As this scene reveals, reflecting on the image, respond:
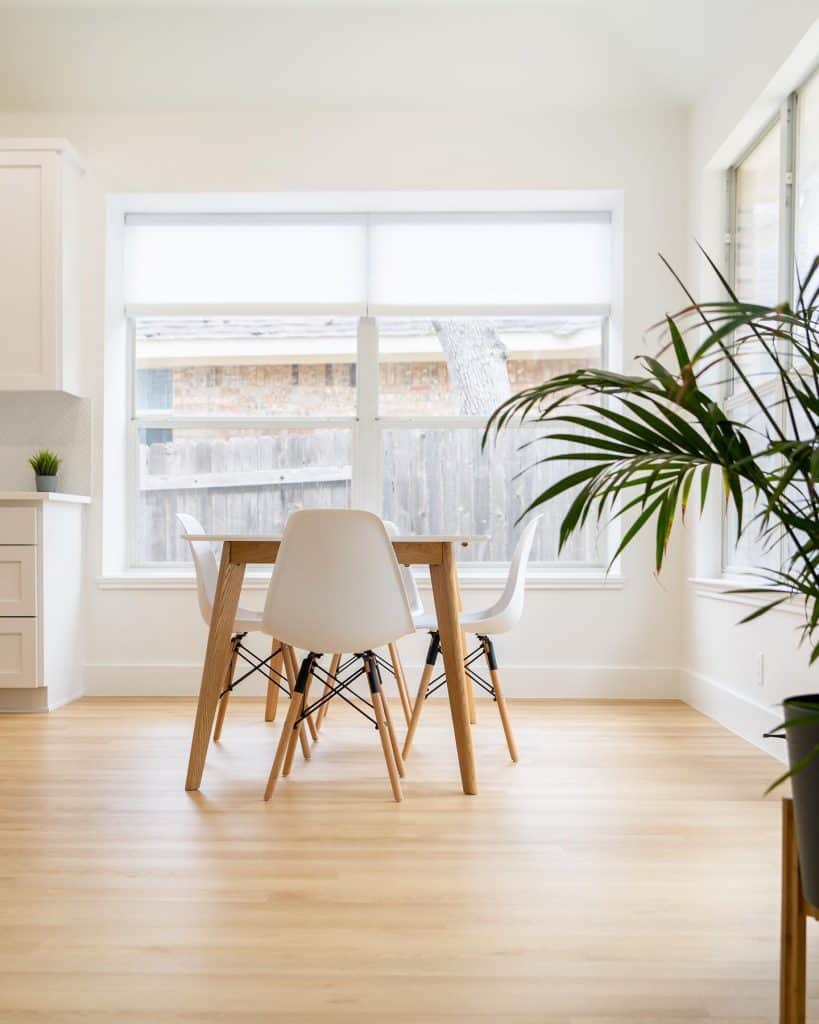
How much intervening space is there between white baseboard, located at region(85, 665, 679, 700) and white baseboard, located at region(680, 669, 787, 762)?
160mm

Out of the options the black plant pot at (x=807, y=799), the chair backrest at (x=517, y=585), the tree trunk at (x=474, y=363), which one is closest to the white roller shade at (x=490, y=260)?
the tree trunk at (x=474, y=363)

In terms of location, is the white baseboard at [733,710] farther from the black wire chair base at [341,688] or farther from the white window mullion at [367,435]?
the white window mullion at [367,435]

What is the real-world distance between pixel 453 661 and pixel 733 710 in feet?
4.87

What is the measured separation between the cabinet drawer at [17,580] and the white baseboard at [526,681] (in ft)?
2.06

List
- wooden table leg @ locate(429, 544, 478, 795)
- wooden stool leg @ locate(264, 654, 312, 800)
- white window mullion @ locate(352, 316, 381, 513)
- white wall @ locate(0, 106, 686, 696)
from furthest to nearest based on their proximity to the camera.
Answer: white window mullion @ locate(352, 316, 381, 513) < white wall @ locate(0, 106, 686, 696) < wooden table leg @ locate(429, 544, 478, 795) < wooden stool leg @ locate(264, 654, 312, 800)

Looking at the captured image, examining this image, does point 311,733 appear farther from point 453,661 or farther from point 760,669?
point 760,669

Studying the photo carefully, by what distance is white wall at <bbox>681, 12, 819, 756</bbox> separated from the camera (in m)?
3.30

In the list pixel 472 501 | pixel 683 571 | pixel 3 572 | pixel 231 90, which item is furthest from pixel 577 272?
pixel 3 572

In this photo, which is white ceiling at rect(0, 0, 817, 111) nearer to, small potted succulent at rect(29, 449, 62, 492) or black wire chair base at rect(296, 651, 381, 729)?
small potted succulent at rect(29, 449, 62, 492)

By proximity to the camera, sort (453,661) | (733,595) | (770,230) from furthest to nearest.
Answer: (733,595) → (770,230) → (453,661)

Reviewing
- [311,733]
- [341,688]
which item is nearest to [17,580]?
[311,733]

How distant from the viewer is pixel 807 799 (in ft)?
4.68

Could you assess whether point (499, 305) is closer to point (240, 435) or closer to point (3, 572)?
point (240, 435)

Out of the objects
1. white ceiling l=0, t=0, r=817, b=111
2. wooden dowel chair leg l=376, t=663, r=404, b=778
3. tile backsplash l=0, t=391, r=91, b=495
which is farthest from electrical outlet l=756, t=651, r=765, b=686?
tile backsplash l=0, t=391, r=91, b=495
